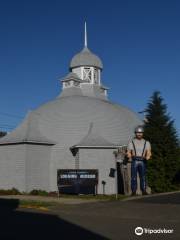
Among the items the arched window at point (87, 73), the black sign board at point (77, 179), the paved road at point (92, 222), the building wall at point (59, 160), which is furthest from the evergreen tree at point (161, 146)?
the paved road at point (92, 222)

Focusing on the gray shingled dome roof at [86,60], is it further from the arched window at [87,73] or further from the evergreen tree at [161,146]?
the evergreen tree at [161,146]

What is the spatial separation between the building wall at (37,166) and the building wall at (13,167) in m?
0.37

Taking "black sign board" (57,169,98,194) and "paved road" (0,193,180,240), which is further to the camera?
"black sign board" (57,169,98,194)

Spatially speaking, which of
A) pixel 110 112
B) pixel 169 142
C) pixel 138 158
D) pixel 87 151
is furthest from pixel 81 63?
pixel 138 158

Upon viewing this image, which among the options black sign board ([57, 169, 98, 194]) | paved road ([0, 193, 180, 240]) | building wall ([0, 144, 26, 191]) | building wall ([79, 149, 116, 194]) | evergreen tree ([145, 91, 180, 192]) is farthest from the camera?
building wall ([79, 149, 116, 194])

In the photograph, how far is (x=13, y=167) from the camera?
109 feet

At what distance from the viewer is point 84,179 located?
26.6 metres

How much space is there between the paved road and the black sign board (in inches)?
537

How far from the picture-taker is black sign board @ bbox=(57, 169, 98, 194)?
25844 millimetres

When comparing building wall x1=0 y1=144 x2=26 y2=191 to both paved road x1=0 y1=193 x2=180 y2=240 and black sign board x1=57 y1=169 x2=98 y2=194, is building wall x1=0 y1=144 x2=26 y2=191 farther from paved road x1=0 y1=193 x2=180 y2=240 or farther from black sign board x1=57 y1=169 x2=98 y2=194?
paved road x1=0 y1=193 x2=180 y2=240

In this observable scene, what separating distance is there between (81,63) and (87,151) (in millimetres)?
13010

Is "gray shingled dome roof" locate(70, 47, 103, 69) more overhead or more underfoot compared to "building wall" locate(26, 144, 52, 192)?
more overhead
